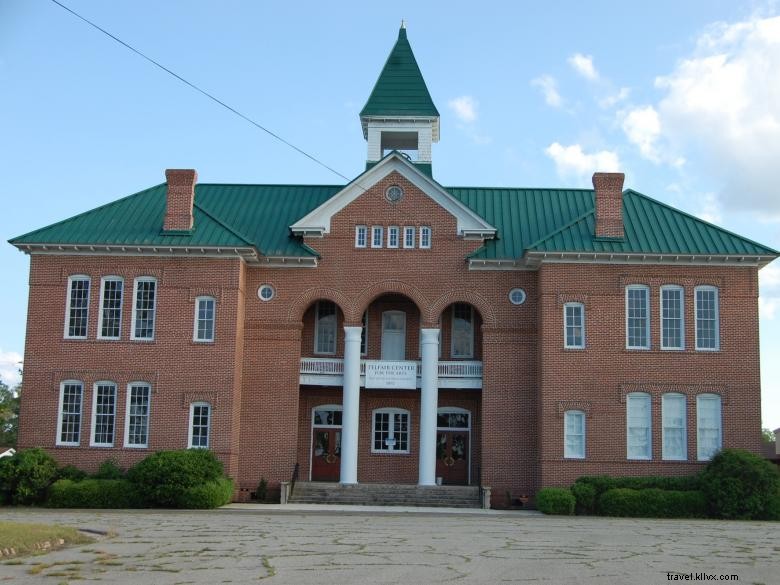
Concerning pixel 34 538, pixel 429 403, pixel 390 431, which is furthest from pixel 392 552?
pixel 390 431

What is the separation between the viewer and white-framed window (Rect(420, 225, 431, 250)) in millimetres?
38031

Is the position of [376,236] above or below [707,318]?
above

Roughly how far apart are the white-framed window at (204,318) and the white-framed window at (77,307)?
3.97 metres

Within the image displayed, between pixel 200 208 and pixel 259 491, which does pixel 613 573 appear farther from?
pixel 200 208

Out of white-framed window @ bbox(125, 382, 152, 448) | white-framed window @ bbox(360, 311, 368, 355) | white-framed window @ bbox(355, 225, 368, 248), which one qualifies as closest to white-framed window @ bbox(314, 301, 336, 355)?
white-framed window @ bbox(360, 311, 368, 355)

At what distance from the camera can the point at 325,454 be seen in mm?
39375

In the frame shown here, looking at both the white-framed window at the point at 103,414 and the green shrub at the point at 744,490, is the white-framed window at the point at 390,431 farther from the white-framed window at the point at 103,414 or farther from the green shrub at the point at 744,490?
the green shrub at the point at 744,490

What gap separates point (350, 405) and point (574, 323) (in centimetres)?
858

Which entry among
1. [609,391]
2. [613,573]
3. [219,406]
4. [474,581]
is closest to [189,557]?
[474,581]

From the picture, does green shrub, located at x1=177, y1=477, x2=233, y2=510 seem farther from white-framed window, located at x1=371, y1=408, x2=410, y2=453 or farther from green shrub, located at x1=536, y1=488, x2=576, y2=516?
green shrub, located at x1=536, y1=488, x2=576, y2=516

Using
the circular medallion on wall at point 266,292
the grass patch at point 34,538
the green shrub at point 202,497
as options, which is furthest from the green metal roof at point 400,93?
the grass patch at point 34,538

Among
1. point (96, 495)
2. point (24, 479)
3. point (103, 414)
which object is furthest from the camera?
point (103, 414)

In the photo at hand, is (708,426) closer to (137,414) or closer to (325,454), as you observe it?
(325,454)

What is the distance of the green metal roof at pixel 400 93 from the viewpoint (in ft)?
142
